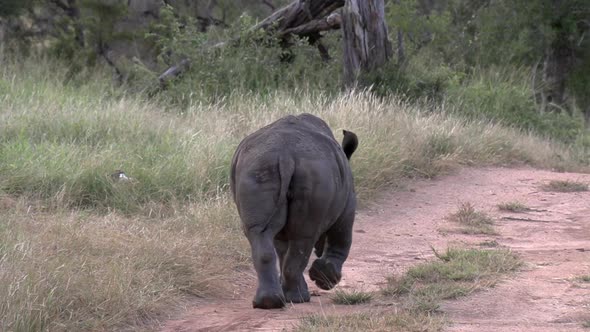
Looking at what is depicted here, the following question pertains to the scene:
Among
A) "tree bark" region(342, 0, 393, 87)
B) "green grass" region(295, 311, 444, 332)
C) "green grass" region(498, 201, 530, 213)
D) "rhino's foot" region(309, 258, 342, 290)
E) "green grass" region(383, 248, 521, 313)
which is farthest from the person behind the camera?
"tree bark" region(342, 0, 393, 87)

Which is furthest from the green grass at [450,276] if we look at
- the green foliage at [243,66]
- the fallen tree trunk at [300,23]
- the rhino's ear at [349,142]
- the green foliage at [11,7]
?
the green foliage at [11,7]

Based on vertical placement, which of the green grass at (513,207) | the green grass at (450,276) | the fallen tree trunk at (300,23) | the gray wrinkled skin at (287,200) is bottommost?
the green grass at (513,207)

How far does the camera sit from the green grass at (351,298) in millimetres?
6133

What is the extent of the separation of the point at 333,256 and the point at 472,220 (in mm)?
3311

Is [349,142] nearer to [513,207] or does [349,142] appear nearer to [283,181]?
[283,181]

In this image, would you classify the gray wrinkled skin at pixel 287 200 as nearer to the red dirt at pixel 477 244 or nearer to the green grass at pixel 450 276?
the red dirt at pixel 477 244

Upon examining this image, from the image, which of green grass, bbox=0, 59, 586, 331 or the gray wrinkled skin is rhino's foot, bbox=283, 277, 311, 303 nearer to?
the gray wrinkled skin

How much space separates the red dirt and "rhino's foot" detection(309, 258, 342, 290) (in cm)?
15

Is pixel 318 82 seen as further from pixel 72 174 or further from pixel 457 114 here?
pixel 72 174

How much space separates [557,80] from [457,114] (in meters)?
9.85

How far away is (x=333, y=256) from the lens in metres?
6.43

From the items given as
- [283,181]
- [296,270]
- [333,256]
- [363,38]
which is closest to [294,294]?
[296,270]

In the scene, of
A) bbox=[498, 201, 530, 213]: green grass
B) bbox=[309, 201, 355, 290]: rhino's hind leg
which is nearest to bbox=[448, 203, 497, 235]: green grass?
bbox=[498, 201, 530, 213]: green grass

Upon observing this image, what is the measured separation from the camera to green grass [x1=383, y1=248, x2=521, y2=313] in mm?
6082
